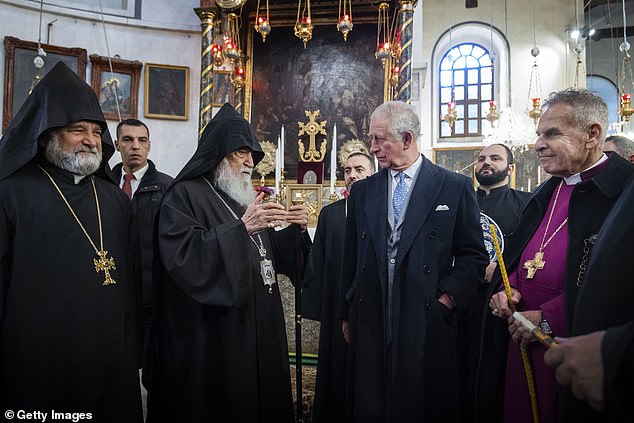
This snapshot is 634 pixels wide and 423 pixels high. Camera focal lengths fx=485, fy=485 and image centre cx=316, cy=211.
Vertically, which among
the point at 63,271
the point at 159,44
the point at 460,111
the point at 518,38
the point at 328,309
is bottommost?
the point at 328,309

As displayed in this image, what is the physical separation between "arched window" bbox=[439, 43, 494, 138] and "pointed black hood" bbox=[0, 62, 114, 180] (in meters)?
15.1

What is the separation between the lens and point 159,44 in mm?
9852

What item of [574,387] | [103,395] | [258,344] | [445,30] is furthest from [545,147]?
[445,30]

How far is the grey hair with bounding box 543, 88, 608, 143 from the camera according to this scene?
7.84 ft

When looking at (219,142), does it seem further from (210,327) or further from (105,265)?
(210,327)

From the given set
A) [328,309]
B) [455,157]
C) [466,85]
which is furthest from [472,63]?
[328,309]

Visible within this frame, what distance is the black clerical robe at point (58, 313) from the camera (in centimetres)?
250

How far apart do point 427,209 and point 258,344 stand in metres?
1.30

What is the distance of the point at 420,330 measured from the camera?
8.53ft

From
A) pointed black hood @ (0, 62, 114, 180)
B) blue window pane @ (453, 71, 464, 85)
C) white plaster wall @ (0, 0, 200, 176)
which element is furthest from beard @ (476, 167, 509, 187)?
blue window pane @ (453, 71, 464, 85)

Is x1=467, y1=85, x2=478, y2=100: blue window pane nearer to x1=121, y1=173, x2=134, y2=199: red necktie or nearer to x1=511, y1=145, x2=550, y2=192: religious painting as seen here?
x1=511, y1=145, x2=550, y2=192: religious painting

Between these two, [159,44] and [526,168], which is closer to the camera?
[159,44]

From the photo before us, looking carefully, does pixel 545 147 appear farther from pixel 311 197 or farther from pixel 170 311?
pixel 311 197

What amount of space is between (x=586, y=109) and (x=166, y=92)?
8.77m
